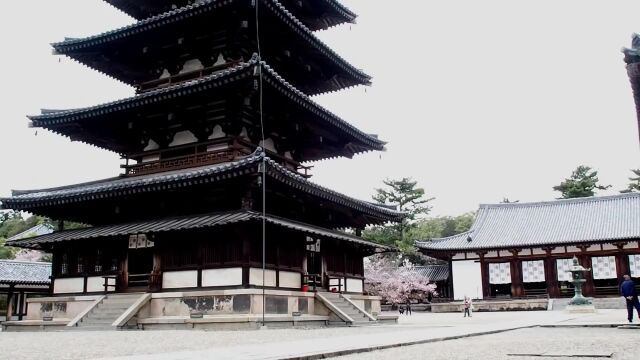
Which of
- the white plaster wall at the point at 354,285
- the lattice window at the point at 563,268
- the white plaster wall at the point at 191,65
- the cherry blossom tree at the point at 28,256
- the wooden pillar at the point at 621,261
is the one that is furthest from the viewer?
the cherry blossom tree at the point at 28,256

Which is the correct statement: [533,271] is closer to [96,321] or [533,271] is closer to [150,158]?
[150,158]

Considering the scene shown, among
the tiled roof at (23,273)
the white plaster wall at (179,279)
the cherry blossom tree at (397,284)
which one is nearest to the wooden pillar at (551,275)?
the cherry blossom tree at (397,284)

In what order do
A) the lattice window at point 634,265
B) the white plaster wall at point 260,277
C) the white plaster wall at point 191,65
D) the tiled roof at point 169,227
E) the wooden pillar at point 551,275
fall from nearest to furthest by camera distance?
1. the tiled roof at point 169,227
2. the white plaster wall at point 260,277
3. the white plaster wall at point 191,65
4. the lattice window at point 634,265
5. the wooden pillar at point 551,275

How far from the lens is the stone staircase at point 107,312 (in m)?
19.6

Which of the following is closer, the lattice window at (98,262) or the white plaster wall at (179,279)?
the white plaster wall at (179,279)

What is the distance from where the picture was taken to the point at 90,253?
76.6 ft

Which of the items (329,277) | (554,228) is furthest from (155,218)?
(554,228)

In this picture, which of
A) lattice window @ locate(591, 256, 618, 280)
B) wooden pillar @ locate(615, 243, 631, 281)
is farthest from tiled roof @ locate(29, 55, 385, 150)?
lattice window @ locate(591, 256, 618, 280)

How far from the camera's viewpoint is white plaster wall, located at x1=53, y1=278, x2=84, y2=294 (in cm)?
2325

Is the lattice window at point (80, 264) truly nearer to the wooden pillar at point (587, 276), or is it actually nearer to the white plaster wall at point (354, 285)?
the white plaster wall at point (354, 285)

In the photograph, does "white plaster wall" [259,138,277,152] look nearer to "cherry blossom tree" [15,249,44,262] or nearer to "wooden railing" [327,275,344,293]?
"wooden railing" [327,275,344,293]

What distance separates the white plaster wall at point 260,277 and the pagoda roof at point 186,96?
6.55 metres

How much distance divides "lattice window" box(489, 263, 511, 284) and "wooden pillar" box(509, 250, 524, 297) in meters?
0.52

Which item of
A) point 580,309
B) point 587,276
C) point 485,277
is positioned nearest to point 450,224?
point 485,277
